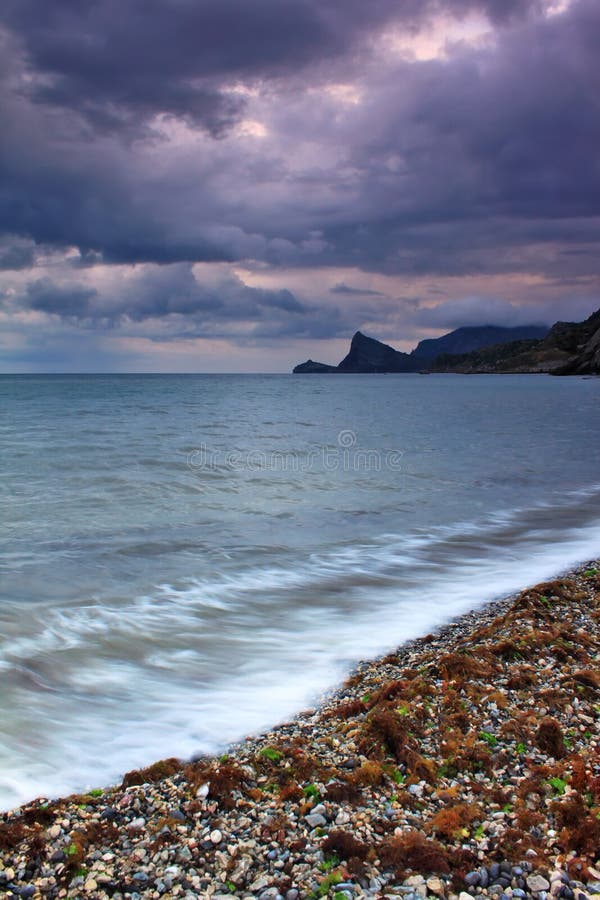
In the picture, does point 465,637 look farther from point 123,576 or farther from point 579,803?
point 123,576

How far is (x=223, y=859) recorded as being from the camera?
3.27 metres

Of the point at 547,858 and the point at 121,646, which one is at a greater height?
the point at 547,858

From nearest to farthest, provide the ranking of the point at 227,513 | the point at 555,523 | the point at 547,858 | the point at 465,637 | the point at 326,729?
the point at 547,858, the point at 326,729, the point at 465,637, the point at 555,523, the point at 227,513

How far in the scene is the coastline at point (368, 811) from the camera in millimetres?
3109

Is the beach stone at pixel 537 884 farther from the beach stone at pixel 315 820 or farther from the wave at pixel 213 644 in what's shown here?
the wave at pixel 213 644

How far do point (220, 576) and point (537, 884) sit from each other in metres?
7.40

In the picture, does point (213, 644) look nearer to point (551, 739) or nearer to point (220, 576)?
point (220, 576)

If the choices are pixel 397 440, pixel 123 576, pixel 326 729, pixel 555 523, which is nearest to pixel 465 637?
pixel 326 729

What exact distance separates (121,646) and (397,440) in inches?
1025

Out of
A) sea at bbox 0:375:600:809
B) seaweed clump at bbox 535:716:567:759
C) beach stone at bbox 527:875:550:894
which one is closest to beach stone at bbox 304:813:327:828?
beach stone at bbox 527:875:550:894

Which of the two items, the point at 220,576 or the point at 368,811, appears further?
the point at 220,576

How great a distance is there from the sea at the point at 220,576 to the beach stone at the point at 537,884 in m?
2.64

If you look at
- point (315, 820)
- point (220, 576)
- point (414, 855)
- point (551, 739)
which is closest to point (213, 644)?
point (220, 576)

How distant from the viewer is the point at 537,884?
2990 mm
